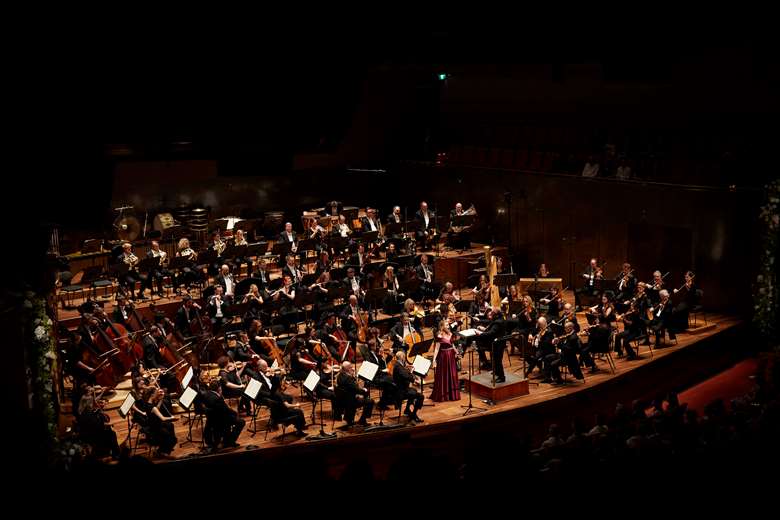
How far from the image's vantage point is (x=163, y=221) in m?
18.2

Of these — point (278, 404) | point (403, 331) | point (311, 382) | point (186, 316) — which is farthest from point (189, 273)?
point (311, 382)

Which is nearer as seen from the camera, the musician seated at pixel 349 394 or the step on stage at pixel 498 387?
the musician seated at pixel 349 394

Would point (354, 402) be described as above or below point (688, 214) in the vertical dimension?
below

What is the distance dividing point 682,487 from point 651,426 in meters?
1.93

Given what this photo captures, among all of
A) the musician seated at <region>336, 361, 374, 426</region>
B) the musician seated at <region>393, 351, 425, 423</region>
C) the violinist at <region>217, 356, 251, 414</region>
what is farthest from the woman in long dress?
the violinist at <region>217, 356, 251, 414</region>

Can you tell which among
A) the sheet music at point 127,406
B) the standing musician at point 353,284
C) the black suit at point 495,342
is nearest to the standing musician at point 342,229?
the standing musician at point 353,284

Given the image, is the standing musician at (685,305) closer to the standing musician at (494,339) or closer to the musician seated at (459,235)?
the standing musician at (494,339)

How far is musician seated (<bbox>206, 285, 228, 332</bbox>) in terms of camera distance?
14258 mm

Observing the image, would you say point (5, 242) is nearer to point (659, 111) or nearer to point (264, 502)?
point (264, 502)

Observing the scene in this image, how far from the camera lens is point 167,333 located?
13.3 meters

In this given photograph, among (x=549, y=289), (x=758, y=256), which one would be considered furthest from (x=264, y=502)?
(x=758, y=256)

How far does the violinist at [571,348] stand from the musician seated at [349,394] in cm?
334

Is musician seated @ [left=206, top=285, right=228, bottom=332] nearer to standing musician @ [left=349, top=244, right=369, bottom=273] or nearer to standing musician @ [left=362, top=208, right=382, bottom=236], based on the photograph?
standing musician @ [left=349, top=244, right=369, bottom=273]

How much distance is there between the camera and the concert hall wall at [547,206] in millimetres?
16703
